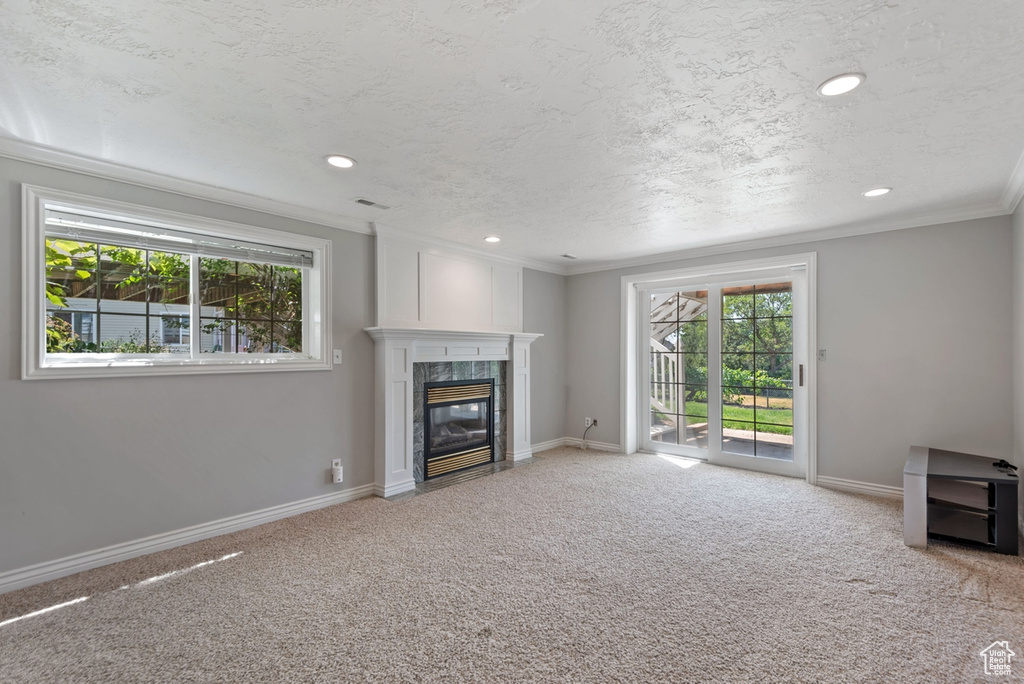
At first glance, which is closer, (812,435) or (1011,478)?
(1011,478)

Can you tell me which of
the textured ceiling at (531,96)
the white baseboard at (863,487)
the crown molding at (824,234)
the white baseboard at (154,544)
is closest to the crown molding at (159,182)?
the textured ceiling at (531,96)

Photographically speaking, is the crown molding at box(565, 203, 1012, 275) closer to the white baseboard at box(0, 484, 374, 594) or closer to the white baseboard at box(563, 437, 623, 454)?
the white baseboard at box(563, 437, 623, 454)

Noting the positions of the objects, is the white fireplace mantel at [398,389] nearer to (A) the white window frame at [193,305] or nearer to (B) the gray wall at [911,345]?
(A) the white window frame at [193,305]

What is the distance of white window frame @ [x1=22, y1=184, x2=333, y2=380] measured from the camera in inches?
97.0

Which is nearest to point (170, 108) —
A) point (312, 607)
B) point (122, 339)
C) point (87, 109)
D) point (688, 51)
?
point (87, 109)

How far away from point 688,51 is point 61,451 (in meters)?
3.62

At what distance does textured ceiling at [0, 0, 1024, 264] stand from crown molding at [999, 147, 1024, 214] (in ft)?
0.13

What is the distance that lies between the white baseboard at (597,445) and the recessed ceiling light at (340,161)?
13.9ft

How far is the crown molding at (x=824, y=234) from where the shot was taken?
3.47m

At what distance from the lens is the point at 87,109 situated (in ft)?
6.73

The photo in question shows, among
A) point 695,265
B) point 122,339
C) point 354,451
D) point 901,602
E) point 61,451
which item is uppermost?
point 695,265

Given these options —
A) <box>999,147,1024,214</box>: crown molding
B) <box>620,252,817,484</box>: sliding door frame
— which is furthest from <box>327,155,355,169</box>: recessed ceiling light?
<box>999,147,1024,214</box>: crown molding

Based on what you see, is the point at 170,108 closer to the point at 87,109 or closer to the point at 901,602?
the point at 87,109

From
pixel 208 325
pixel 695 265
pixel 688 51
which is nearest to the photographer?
pixel 688 51
